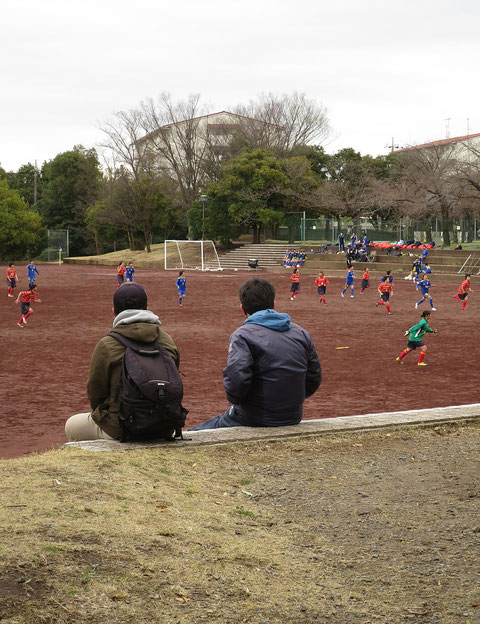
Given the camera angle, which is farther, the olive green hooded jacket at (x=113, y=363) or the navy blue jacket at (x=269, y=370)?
the navy blue jacket at (x=269, y=370)

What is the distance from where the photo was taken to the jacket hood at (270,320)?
604cm

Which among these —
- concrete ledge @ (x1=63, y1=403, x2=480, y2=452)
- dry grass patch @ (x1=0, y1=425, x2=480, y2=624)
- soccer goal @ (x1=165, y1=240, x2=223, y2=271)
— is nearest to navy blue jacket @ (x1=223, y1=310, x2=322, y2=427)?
concrete ledge @ (x1=63, y1=403, x2=480, y2=452)

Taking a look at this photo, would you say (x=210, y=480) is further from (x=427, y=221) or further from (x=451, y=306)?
(x=427, y=221)

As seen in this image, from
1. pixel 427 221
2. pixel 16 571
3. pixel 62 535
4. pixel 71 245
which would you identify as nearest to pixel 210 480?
pixel 62 535

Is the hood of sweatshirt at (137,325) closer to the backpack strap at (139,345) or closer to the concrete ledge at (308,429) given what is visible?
the backpack strap at (139,345)

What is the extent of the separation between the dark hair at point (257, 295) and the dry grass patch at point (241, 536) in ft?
3.68

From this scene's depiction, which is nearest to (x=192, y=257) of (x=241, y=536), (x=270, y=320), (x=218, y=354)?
(x=218, y=354)

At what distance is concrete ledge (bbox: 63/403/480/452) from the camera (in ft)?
18.5

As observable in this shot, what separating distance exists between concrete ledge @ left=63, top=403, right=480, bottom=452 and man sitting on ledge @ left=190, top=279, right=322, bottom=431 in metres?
0.15

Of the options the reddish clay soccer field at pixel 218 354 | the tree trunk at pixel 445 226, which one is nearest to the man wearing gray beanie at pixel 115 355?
the reddish clay soccer field at pixel 218 354

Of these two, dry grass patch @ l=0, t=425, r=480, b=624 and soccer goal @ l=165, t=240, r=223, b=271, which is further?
soccer goal @ l=165, t=240, r=223, b=271

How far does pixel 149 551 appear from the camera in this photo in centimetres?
380

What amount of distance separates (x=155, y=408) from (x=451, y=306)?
2344 cm

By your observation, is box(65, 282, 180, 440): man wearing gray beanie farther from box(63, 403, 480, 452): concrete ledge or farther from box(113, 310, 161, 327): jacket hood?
box(63, 403, 480, 452): concrete ledge
